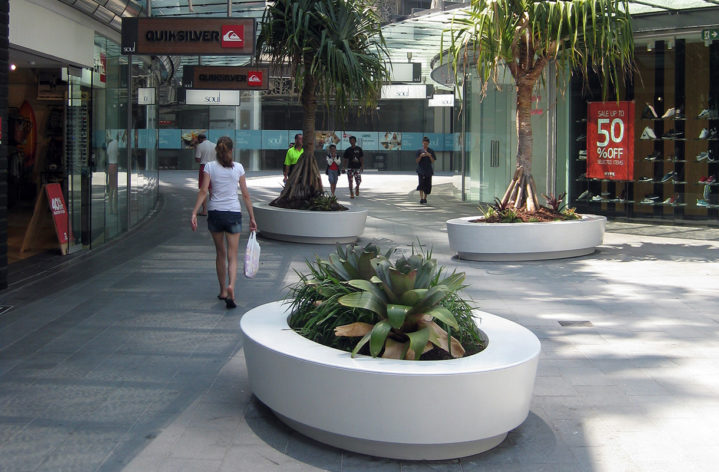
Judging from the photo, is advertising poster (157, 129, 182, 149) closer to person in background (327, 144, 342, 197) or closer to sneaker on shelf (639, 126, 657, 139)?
person in background (327, 144, 342, 197)

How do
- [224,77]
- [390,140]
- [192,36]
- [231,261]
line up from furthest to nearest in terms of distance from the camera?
[390,140] → [224,77] → [192,36] → [231,261]

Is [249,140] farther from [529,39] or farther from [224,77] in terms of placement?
[529,39]

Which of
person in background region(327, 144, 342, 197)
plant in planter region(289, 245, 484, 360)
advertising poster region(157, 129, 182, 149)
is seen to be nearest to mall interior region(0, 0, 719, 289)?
person in background region(327, 144, 342, 197)

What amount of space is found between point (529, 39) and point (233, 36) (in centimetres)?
409

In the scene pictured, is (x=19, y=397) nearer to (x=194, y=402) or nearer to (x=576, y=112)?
(x=194, y=402)

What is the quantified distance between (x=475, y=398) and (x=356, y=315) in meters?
0.90

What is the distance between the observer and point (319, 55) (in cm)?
1314

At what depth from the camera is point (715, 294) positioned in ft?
29.4

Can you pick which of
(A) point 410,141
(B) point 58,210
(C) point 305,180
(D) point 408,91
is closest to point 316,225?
(C) point 305,180

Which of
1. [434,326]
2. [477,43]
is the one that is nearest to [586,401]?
[434,326]

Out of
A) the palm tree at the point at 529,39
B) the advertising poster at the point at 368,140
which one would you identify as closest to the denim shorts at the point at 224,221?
the palm tree at the point at 529,39

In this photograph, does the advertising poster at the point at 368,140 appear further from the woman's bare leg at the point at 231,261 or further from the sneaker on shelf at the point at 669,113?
the woman's bare leg at the point at 231,261

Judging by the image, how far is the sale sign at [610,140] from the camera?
54.0 ft

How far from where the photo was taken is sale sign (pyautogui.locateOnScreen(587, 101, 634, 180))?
16.5 m
